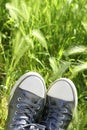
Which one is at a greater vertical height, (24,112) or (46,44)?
(46,44)

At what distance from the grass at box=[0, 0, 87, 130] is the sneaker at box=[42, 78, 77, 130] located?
4 centimetres

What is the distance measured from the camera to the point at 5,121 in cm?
191

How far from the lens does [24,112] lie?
6.24 ft

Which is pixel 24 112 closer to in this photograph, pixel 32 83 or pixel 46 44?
pixel 32 83

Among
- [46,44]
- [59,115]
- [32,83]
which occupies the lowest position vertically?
[59,115]

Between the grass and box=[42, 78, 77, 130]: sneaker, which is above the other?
the grass

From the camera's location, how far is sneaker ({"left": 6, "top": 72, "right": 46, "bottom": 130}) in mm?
1897

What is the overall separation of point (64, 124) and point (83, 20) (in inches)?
18.4

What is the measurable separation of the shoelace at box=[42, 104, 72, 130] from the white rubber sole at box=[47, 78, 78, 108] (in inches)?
1.5

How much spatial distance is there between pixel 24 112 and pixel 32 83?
0.40 ft

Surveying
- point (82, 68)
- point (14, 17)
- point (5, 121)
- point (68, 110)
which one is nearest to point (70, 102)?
point (68, 110)

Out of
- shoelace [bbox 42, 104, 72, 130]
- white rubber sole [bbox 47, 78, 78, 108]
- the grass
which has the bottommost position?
shoelace [bbox 42, 104, 72, 130]

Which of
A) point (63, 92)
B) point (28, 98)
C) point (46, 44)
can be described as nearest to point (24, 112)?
point (28, 98)

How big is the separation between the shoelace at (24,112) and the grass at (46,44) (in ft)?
0.22
